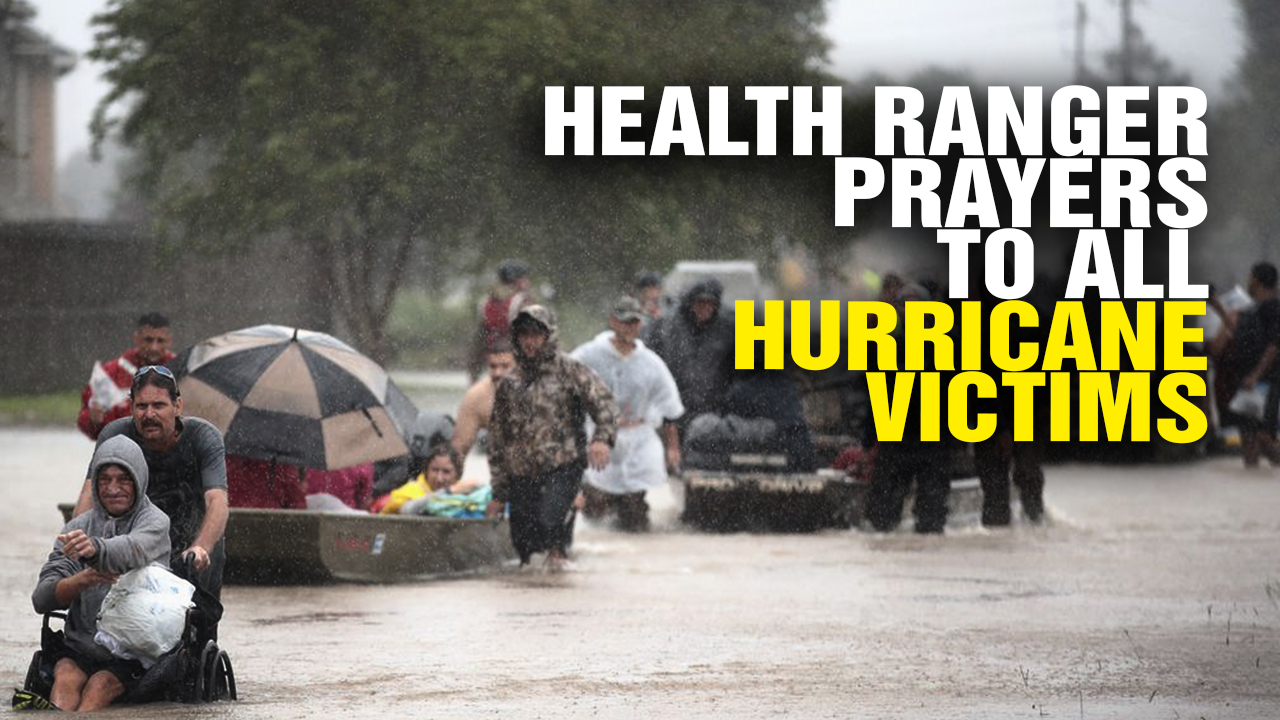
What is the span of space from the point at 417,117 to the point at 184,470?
2658 cm

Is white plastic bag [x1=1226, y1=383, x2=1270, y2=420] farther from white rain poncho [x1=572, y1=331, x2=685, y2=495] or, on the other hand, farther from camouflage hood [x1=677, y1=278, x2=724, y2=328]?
white rain poncho [x1=572, y1=331, x2=685, y2=495]

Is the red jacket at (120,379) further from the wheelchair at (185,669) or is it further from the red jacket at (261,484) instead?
the wheelchair at (185,669)

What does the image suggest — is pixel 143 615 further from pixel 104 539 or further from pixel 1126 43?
pixel 1126 43

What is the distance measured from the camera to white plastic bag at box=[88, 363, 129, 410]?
50.0ft

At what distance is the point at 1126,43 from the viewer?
52906 millimetres

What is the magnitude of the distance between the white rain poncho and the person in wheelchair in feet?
31.3

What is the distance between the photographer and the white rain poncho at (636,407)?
19.2 metres

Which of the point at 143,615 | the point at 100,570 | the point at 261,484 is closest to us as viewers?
the point at 100,570

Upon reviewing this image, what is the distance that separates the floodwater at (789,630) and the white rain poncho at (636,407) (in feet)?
1.46

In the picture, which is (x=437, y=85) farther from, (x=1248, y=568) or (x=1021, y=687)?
(x=1021, y=687)

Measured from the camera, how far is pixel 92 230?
4166 centimetres

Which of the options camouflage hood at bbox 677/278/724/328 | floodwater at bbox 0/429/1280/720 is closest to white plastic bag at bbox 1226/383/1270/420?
floodwater at bbox 0/429/1280/720

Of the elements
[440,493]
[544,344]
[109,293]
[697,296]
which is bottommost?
[440,493]

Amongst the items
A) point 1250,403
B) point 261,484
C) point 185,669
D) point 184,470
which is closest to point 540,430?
point 261,484
